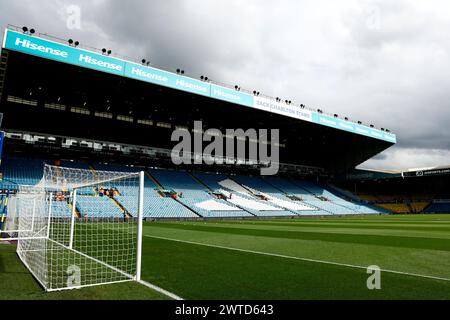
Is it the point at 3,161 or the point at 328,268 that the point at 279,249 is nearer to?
the point at 328,268

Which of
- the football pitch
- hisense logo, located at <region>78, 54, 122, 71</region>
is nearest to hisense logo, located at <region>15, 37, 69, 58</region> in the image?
hisense logo, located at <region>78, 54, 122, 71</region>

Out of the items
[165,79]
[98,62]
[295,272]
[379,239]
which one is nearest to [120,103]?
[165,79]

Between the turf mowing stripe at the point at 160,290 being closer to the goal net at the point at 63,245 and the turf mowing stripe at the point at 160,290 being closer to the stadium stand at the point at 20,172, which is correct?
the goal net at the point at 63,245

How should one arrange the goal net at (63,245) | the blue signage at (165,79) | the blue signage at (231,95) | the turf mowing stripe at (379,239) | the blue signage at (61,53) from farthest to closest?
the blue signage at (231,95) → the blue signage at (165,79) → the blue signage at (61,53) → the turf mowing stripe at (379,239) → the goal net at (63,245)

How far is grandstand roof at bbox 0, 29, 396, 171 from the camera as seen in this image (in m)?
22.7

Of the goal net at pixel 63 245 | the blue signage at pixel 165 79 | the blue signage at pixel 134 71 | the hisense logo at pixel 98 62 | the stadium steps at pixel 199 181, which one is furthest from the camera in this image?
the stadium steps at pixel 199 181

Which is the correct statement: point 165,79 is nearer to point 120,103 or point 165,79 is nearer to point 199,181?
point 120,103

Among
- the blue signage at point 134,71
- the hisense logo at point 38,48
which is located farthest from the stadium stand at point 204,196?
the hisense logo at point 38,48

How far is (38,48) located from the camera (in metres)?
20.7

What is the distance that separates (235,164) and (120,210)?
21.3m

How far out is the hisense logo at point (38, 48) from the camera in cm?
2005

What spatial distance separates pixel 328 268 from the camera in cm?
701

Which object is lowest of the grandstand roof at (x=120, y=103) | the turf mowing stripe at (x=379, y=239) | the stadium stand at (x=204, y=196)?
the turf mowing stripe at (x=379, y=239)
